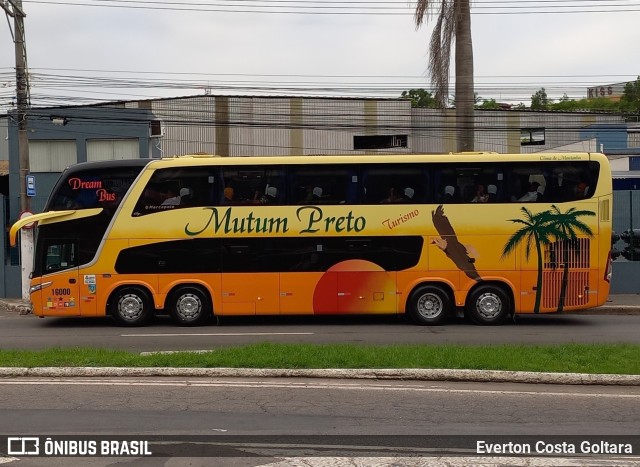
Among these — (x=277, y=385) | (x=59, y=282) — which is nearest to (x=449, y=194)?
(x=277, y=385)

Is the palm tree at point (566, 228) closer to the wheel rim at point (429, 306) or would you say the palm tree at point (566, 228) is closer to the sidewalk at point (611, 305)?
the wheel rim at point (429, 306)

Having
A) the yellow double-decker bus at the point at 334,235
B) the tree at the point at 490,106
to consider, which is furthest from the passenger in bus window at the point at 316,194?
the tree at the point at 490,106

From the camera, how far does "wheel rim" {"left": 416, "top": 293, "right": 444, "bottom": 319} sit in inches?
629

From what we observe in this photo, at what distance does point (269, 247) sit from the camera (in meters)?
16.0

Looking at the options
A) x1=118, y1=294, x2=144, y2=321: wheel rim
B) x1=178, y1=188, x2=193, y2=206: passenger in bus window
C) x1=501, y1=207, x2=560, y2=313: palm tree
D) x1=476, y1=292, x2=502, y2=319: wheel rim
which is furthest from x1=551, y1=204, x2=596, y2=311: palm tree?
x1=118, y1=294, x2=144, y2=321: wheel rim

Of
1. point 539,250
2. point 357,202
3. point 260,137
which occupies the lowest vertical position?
point 539,250

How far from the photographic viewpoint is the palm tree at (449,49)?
65.3ft

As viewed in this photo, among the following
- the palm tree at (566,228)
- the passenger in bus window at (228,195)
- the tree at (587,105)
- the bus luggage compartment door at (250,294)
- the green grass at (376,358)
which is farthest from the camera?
the tree at (587,105)

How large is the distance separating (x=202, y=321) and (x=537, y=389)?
916 cm

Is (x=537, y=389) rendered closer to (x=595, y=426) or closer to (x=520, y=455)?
(x=595, y=426)

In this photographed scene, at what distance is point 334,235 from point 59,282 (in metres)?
6.14

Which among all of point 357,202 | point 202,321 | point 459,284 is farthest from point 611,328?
point 202,321

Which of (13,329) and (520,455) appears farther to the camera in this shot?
(13,329)

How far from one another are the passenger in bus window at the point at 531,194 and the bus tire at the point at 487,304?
2.00 meters
